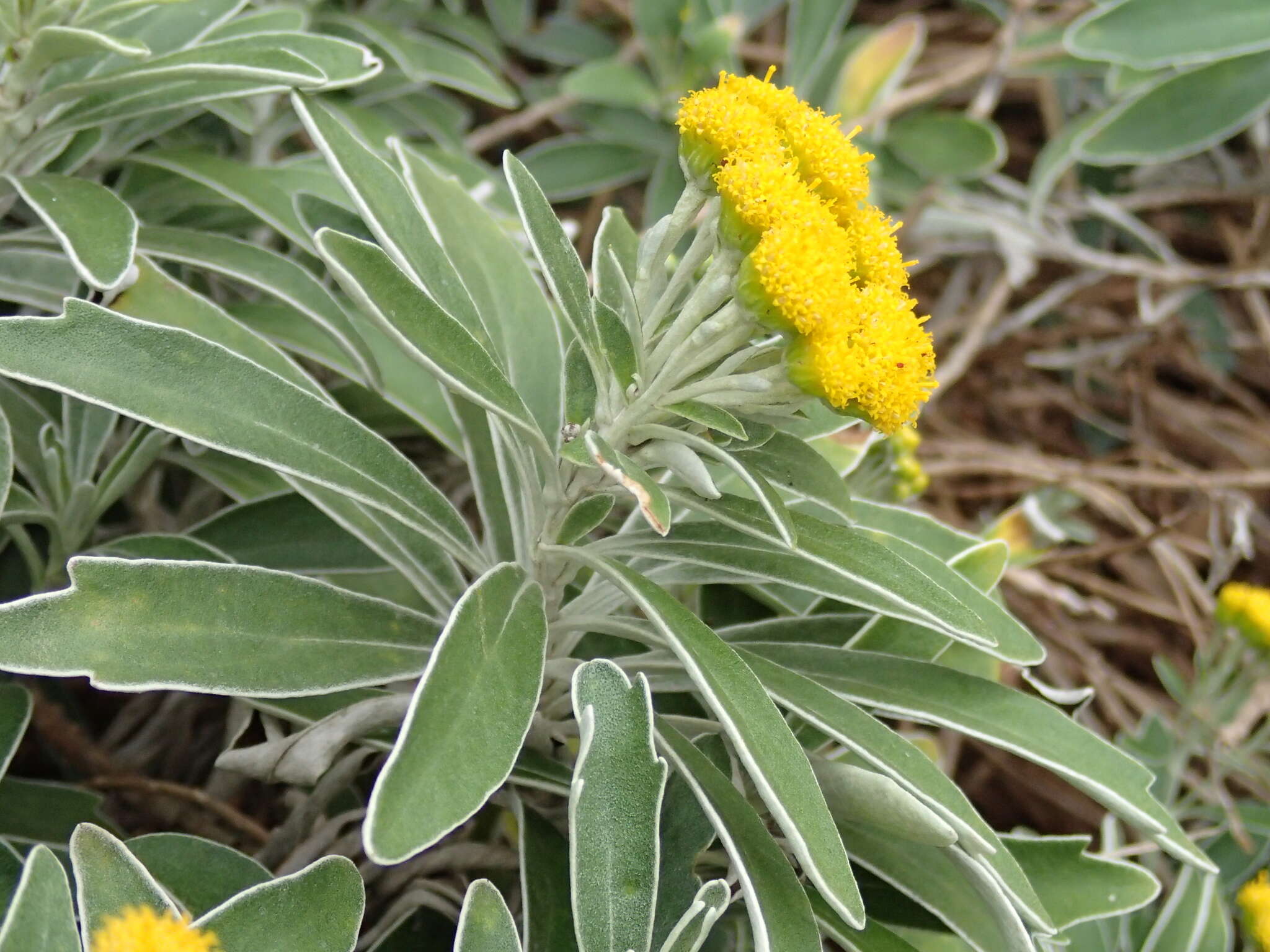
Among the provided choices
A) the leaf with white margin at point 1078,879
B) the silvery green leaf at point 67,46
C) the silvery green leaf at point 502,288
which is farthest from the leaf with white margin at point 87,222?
the leaf with white margin at point 1078,879

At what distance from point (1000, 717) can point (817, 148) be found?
1.70ft

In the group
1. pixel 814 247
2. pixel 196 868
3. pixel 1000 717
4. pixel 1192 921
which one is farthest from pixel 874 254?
pixel 1192 921

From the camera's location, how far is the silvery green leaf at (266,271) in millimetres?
1062

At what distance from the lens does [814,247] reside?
78 cm

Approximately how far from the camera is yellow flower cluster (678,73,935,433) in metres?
0.78

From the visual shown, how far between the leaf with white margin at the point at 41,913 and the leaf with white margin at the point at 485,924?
10.0 inches

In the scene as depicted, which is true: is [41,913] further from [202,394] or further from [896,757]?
[896,757]

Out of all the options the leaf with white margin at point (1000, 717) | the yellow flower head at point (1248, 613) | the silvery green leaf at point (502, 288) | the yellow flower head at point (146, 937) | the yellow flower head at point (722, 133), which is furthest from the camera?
the yellow flower head at point (1248, 613)

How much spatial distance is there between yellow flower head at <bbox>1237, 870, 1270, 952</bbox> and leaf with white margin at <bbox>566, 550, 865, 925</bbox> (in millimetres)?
644

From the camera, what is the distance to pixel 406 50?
160 cm

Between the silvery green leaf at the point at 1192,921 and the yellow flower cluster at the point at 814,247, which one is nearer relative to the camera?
the yellow flower cluster at the point at 814,247

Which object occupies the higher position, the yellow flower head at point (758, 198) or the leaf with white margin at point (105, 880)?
the yellow flower head at point (758, 198)

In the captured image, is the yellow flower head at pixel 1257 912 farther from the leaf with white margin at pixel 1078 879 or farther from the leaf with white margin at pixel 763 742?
the leaf with white margin at pixel 763 742

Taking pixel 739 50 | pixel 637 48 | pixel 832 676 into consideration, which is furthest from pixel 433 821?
pixel 739 50
